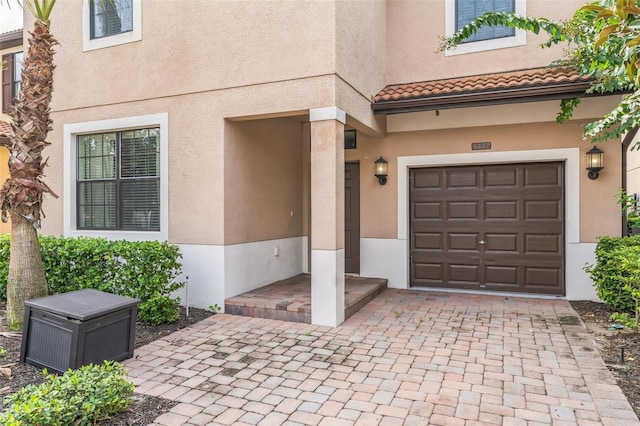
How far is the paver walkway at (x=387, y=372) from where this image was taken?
3838 mm

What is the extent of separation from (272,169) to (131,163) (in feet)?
9.07

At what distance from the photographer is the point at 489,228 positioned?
28.9 feet

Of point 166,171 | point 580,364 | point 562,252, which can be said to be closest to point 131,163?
point 166,171

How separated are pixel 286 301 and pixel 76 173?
533cm

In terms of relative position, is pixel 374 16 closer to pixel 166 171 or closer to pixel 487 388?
pixel 166 171

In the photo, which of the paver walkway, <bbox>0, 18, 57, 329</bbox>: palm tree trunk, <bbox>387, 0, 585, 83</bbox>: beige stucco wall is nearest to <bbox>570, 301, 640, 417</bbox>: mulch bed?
the paver walkway

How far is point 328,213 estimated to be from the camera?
647 cm

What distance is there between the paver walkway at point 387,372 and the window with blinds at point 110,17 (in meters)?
6.03

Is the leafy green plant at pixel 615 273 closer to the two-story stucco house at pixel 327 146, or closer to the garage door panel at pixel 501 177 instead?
the two-story stucco house at pixel 327 146

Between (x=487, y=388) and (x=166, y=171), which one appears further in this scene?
(x=166, y=171)

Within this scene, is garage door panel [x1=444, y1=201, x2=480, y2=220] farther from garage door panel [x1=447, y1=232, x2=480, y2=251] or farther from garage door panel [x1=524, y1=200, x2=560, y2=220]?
garage door panel [x1=524, y1=200, x2=560, y2=220]

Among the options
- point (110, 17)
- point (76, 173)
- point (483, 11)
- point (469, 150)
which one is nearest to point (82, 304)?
point (76, 173)

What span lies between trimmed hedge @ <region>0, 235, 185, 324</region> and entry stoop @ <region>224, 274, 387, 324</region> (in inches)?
43.4

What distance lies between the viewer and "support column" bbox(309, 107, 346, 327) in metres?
6.44
